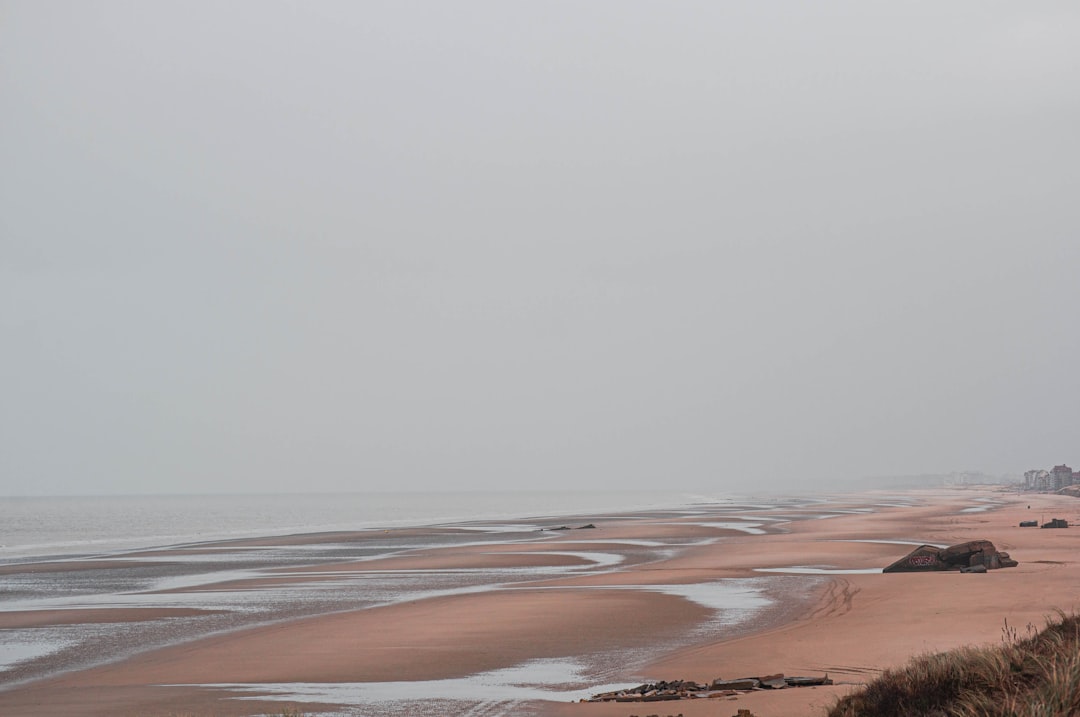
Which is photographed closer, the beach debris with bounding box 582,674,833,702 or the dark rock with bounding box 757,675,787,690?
the beach debris with bounding box 582,674,833,702

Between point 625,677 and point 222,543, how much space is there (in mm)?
44732

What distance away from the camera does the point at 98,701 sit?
12.9 metres

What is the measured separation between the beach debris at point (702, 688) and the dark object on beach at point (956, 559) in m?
14.4

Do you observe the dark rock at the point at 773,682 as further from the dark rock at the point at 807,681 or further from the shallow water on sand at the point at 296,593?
the shallow water on sand at the point at 296,593

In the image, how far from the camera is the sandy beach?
12.6 metres

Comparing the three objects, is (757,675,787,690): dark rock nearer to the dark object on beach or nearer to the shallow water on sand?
the shallow water on sand

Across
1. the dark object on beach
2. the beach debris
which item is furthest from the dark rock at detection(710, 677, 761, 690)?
the dark object on beach

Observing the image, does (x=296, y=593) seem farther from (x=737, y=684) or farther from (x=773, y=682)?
(x=773, y=682)

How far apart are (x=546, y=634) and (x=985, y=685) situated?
1073 centimetres

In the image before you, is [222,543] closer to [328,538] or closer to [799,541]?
[328,538]

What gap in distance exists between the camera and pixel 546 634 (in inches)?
698

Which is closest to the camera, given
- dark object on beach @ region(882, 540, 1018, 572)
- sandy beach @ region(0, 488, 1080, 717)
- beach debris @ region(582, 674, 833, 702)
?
beach debris @ region(582, 674, 833, 702)

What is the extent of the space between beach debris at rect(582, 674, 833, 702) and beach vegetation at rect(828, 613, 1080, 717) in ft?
9.32

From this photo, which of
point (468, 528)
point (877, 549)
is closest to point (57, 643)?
point (877, 549)
